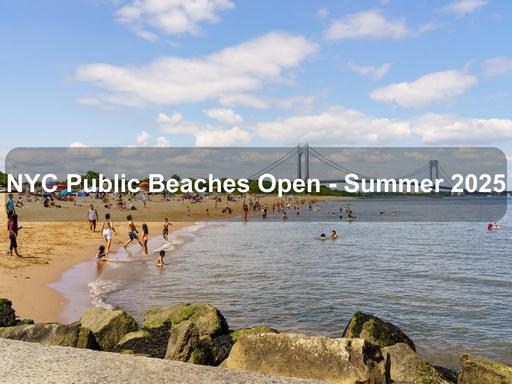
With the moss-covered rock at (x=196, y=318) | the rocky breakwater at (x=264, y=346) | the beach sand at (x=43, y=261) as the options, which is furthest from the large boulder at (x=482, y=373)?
the beach sand at (x=43, y=261)

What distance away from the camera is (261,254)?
25562 millimetres

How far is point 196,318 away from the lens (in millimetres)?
9430

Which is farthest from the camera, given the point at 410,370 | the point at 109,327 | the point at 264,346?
the point at 109,327

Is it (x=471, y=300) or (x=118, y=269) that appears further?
(x=118, y=269)

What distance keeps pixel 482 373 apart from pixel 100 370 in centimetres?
489

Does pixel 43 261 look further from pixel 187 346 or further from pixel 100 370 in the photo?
pixel 100 370

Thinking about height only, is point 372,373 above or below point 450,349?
above

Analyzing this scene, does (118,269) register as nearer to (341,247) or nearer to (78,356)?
(78,356)

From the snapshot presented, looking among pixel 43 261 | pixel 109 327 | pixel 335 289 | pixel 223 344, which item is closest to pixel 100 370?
pixel 223 344

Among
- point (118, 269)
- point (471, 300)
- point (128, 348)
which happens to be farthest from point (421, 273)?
point (128, 348)

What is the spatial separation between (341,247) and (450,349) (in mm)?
21118

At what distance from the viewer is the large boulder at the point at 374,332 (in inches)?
341

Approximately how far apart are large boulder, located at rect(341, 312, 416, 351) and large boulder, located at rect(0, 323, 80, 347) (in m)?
4.82

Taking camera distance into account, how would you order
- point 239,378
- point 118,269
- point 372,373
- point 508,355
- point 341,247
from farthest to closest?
point 341,247
point 118,269
point 508,355
point 372,373
point 239,378
